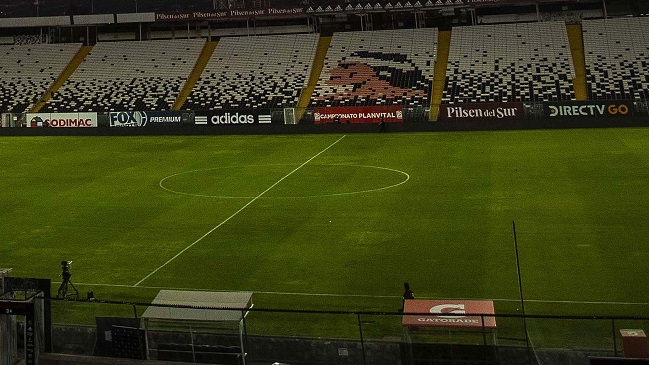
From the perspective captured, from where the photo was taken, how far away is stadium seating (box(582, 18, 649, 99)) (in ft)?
194

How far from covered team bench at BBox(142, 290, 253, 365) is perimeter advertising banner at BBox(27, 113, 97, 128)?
48.6 meters

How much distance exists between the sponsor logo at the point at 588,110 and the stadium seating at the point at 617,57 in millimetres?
6019

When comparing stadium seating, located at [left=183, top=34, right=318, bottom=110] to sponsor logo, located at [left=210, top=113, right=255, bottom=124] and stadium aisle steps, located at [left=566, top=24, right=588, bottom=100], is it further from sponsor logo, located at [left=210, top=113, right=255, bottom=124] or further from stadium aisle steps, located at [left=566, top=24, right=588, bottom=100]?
stadium aisle steps, located at [left=566, top=24, right=588, bottom=100]

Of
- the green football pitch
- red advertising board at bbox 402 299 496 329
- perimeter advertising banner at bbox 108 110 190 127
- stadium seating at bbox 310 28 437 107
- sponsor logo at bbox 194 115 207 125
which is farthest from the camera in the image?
stadium seating at bbox 310 28 437 107

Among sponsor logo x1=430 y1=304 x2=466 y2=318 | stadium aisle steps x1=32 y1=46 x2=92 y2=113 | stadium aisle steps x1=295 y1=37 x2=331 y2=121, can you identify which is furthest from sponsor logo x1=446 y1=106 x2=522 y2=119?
sponsor logo x1=430 y1=304 x2=466 y2=318

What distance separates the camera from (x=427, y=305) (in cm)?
1407

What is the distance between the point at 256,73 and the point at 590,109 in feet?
100

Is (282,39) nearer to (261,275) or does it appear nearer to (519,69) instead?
(519,69)

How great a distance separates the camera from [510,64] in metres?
66.3

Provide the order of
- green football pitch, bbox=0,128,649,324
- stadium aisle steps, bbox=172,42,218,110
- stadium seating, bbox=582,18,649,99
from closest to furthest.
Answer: green football pitch, bbox=0,128,649,324
stadium seating, bbox=582,18,649,99
stadium aisle steps, bbox=172,42,218,110

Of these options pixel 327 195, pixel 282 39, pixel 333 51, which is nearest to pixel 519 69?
pixel 333 51

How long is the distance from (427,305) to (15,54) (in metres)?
75.1

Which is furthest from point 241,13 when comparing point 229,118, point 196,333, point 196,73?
point 196,333

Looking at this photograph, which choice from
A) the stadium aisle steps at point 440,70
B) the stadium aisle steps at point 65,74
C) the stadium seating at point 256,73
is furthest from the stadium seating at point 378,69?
the stadium aisle steps at point 65,74
